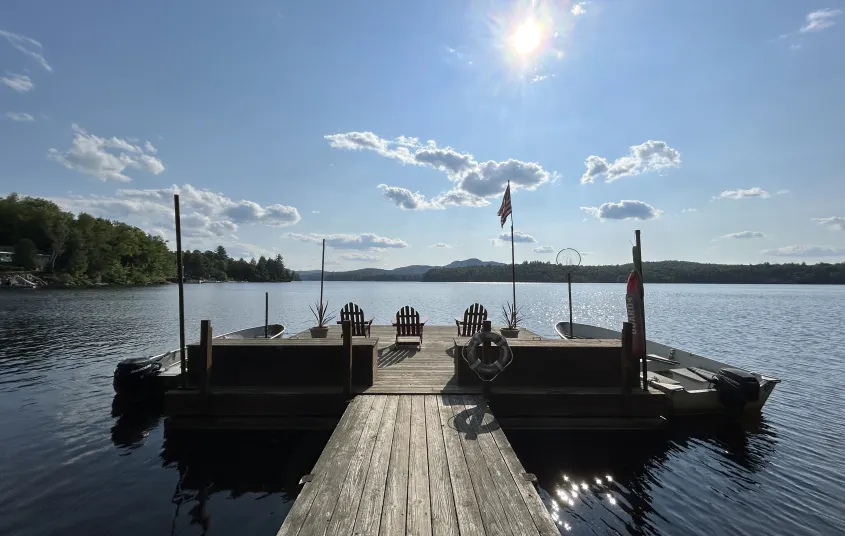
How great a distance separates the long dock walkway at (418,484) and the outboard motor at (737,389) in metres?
5.34

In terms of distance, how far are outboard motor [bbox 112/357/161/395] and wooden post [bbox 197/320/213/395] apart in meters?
3.11

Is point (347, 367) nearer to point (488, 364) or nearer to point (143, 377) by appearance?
point (488, 364)

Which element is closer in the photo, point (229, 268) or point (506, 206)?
point (506, 206)

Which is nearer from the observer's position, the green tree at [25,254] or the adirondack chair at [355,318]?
the adirondack chair at [355,318]

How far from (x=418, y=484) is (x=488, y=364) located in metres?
3.01

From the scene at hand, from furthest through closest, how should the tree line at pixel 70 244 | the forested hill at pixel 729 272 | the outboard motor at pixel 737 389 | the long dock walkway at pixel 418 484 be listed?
the forested hill at pixel 729 272 → the tree line at pixel 70 244 → the outboard motor at pixel 737 389 → the long dock walkway at pixel 418 484

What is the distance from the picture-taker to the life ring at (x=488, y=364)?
607cm

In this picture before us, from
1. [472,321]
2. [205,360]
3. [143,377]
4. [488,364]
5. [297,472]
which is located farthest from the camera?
[472,321]

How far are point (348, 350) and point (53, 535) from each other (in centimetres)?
372

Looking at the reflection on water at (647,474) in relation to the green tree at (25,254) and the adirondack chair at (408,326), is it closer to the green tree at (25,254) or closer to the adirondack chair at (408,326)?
the adirondack chair at (408,326)

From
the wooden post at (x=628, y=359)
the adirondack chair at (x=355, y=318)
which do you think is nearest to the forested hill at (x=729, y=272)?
the adirondack chair at (x=355, y=318)

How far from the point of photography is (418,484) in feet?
11.2

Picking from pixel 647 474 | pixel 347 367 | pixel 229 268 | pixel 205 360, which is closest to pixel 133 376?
pixel 205 360

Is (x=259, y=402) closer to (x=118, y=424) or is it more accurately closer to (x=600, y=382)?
(x=118, y=424)
